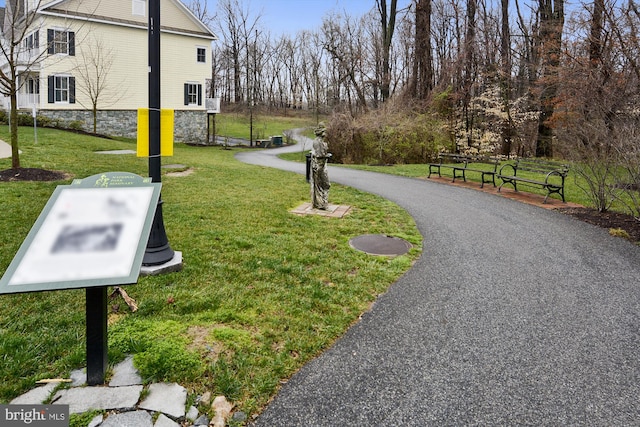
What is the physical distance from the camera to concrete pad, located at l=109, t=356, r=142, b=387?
2824mm

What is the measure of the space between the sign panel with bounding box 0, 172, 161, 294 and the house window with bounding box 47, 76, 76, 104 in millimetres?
26035

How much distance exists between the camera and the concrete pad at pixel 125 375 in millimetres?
2824

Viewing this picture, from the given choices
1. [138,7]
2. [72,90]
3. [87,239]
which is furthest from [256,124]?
[87,239]

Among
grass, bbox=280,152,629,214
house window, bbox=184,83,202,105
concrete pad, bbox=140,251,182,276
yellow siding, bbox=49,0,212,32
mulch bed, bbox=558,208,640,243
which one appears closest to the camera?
concrete pad, bbox=140,251,182,276

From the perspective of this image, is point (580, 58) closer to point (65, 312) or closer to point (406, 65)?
point (65, 312)

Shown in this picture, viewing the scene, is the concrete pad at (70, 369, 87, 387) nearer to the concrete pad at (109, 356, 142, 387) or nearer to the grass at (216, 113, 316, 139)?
the concrete pad at (109, 356, 142, 387)

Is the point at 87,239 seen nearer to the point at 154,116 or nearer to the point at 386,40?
the point at 154,116

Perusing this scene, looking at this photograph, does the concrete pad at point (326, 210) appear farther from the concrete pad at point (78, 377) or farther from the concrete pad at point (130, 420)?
the concrete pad at point (130, 420)

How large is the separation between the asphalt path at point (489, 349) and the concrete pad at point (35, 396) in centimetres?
131

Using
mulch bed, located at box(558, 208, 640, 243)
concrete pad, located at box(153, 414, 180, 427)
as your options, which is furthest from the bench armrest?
concrete pad, located at box(153, 414, 180, 427)

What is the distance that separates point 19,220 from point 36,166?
18.6 feet

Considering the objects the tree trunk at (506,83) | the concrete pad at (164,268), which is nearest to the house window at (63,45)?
the tree trunk at (506,83)

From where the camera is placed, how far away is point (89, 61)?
2517cm

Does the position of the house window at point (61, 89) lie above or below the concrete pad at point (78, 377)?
above
